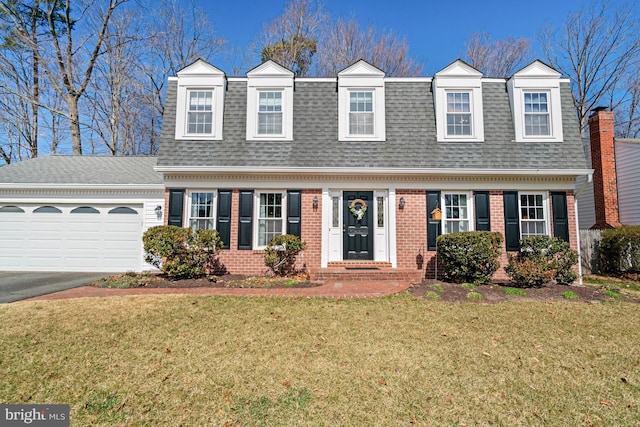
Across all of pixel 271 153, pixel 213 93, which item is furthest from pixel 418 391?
pixel 213 93

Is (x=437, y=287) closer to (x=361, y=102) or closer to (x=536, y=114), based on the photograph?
(x=361, y=102)

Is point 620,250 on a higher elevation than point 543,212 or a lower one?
lower

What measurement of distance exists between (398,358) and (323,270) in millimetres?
4458

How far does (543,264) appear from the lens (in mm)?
7859

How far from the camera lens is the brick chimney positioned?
486 inches

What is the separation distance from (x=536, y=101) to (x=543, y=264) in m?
4.90

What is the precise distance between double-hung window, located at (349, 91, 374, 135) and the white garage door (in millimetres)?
7526

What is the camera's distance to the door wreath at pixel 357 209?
9.18m

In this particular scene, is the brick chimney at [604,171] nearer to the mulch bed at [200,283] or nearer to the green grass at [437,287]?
the green grass at [437,287]

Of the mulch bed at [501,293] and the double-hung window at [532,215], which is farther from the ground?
the double-hung window at [532,215]

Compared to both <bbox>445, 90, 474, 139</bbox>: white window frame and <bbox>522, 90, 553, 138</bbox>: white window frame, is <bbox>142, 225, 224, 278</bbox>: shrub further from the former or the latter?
<bbox>522, 90, 553, 138</bbox>: white window frame

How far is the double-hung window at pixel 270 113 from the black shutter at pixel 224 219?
219cm

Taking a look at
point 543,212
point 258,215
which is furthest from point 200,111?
point 543,212

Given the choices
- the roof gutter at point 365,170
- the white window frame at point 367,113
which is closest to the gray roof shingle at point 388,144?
the roof gutter at point 365,170
